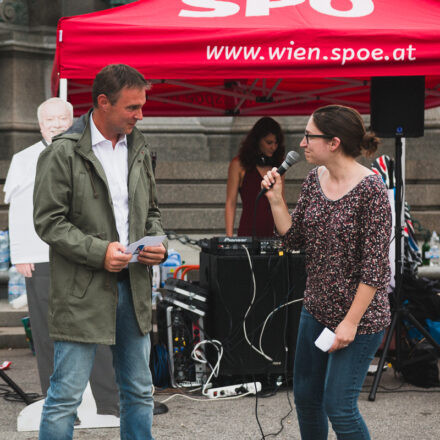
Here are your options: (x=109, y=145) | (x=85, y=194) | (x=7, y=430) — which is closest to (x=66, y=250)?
(x=85, y=194)

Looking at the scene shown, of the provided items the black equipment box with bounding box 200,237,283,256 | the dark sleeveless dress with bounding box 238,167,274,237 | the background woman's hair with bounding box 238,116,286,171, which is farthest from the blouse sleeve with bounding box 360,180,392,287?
the background woman's hair with bounding box 238,116,286,171

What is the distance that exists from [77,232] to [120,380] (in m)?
0.69

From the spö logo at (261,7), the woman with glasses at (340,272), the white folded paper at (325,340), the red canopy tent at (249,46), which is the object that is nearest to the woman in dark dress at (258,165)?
the spö logo at (261,7)

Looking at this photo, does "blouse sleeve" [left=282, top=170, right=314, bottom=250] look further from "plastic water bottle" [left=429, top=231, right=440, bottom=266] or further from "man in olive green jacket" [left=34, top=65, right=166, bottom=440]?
"plastic water bottle" [left=429, top=231, right=440, bottom=266]

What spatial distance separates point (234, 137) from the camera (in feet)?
34.1

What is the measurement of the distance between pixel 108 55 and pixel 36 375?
2.55 m

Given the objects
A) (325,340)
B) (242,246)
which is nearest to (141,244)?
(325,340)

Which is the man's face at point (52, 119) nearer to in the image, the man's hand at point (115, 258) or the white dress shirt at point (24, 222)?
the white dress shirt at point (24, 222)

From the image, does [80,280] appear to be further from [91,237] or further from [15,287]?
[15,287]

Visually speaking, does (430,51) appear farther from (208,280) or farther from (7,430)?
(7,430)

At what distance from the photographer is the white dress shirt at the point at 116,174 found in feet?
9.72

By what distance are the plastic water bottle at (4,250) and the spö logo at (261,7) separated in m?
3.84

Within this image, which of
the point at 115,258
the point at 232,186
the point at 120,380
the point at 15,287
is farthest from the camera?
the point at 15,287

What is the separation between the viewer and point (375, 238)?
9.26ft
